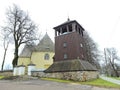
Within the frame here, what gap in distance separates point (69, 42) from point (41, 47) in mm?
10461

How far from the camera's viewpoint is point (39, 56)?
33.4m

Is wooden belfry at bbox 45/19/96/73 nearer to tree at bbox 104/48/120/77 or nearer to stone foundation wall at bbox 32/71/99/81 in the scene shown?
stone foundation wall at bbox 32/71/99/81

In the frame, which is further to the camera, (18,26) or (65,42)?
(18,26)

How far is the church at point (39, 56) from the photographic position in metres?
33.1

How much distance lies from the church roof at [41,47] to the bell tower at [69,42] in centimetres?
704

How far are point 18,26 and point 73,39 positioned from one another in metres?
13.0

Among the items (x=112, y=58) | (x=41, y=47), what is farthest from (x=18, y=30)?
(x=112, y=58)

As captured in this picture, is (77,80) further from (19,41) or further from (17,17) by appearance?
(17,17)

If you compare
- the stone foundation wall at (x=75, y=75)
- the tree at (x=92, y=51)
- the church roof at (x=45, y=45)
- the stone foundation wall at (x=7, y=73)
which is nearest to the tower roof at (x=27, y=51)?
the church roof at (x=45, y=45)

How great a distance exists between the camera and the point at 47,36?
37.8 m

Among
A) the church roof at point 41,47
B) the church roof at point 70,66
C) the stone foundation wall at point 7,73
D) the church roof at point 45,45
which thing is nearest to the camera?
the church roof at point 70,66

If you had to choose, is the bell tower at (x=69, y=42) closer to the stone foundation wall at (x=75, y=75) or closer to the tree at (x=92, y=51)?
the stone foundation wall at (x=75, y=75)

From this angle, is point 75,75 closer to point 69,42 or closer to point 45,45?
point 69,42

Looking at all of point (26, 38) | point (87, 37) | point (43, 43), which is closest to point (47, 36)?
point (43, 43)
